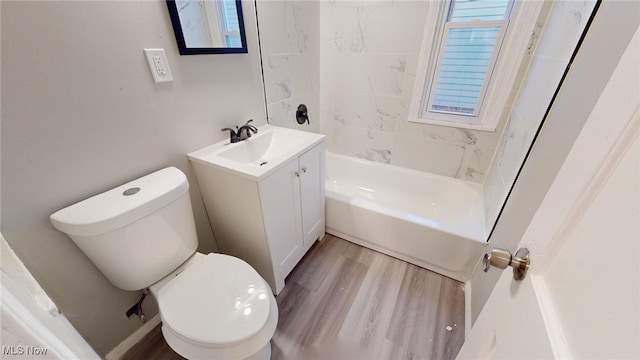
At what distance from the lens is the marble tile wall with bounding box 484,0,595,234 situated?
0.89 meters

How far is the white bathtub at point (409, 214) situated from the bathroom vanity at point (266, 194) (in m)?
0.32

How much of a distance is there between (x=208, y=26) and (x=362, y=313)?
1.69m

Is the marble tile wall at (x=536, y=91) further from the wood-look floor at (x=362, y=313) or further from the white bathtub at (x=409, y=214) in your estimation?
the wood-look floor at (x=362, y=313)

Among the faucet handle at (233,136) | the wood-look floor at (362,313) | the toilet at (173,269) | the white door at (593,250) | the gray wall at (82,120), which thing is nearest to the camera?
the white door at (593,250)

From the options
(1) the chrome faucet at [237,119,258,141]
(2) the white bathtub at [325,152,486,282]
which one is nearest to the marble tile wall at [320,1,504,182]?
(2) the white bathtub at [325,152,486,282]

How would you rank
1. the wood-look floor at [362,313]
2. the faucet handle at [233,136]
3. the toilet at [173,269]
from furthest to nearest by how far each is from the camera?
the faucet handle at [233,136] < the wood-look floor at [362,313] < the toilet at [173,269]

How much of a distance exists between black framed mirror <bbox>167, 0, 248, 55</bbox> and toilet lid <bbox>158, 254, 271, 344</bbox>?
98 centimetres

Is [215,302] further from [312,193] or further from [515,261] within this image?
[515,261]

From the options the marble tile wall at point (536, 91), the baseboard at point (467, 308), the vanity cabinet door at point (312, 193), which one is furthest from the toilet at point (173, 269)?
the marble tile wall at point (536, 91)

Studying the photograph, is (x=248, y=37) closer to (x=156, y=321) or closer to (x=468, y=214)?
(x=156, y=321)

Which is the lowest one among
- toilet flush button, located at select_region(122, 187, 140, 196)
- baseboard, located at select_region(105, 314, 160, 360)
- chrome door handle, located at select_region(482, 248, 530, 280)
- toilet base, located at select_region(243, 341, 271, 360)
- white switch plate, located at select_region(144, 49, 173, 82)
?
baseboard, located at select_region(105, 314, 160, 360)

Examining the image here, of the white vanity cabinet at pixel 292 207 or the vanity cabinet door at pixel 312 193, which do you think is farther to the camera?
the vanity cabinet door at pixel 312 193

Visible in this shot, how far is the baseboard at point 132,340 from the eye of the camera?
113cm

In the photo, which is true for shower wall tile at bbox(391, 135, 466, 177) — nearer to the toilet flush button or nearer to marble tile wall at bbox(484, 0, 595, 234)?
marble tile wall at bbox(484, 0, 595, 234)
